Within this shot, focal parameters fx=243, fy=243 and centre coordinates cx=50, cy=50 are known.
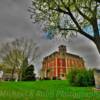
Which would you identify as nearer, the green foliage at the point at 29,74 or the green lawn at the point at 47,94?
the green lawn at the point at 47,94

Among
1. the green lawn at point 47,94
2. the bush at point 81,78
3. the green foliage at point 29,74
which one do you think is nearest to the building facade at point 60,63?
the green foliage at point 29,74

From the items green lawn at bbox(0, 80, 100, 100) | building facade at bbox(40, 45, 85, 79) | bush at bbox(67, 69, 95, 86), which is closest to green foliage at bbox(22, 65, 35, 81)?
building facade at bbox(40, 45, 85, 79)

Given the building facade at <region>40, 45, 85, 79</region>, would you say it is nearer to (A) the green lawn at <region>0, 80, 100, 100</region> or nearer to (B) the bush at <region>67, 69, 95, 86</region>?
(B) the bush at <region>67, 69, 95, 86</region>

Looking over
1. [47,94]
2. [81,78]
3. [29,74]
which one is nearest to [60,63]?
[29,74]

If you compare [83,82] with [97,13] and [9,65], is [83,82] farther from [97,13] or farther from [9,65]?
[9,65]

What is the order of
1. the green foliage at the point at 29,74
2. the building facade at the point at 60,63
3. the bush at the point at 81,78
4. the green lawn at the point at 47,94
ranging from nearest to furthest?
the green lawn at the point at 47,94 → the bush at the point at 81,78 → the green foliage at the point at 29,74 → the building facade at the point at 60,63

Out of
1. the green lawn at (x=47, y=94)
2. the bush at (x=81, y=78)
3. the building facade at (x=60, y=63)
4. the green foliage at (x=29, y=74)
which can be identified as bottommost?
the green lawn at (x=47, y=94)

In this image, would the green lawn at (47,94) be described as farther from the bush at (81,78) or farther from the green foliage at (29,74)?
the green foliage at (29,74)

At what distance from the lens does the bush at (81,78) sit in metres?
22.0

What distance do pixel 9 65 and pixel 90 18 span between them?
1939 inches

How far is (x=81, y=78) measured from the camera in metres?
22.1

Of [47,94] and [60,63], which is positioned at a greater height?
[60,63]

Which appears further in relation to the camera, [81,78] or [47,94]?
[81,78]

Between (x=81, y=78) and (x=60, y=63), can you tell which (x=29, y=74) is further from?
(x=60, y=63)
